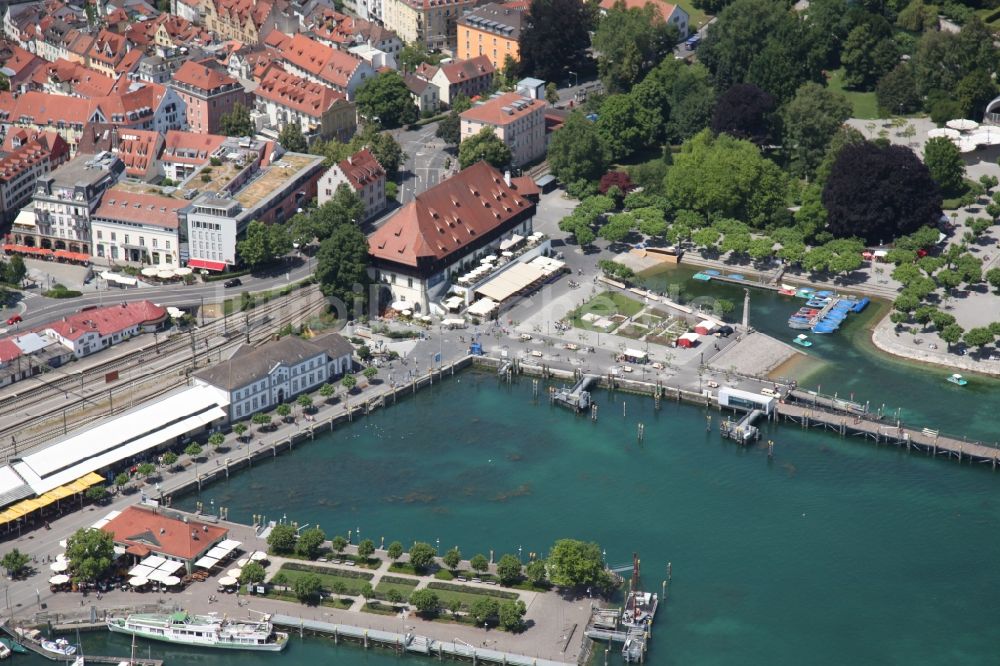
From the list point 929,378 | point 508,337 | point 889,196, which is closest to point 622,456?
point 508,337

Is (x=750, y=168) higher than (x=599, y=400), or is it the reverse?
(x=750, y=168)

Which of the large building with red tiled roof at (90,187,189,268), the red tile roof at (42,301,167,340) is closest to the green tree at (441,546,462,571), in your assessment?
the red tile roof at (42,301,167,340)

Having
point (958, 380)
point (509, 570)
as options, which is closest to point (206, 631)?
point (509, 570)

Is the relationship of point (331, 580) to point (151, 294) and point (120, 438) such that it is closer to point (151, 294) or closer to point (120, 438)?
point (120, 438)

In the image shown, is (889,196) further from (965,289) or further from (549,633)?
(549,633)

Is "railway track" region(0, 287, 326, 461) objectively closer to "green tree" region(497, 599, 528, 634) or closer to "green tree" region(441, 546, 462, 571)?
"green tree" region(441, 546, 462, 571)
